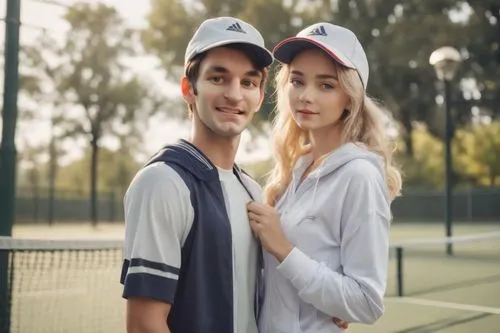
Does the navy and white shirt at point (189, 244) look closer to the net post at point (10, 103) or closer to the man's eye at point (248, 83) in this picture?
the man's eye at point (248, 83)

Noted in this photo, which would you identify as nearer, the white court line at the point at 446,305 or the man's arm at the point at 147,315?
the man's arm at the point at 147,315

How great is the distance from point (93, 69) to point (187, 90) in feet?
103

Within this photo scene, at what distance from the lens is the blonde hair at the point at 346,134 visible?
7.07 ft

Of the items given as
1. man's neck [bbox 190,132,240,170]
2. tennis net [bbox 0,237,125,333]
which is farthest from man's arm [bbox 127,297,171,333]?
tennis net [bbox 0,237,125,333]

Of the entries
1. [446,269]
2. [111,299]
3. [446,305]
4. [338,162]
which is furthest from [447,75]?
[338,162]

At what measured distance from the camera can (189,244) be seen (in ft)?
6.01

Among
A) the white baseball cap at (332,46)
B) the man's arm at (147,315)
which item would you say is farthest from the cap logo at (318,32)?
the man's arm at (147,315)

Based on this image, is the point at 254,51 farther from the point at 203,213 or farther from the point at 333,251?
the point at 333,251

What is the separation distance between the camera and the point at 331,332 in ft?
6.79

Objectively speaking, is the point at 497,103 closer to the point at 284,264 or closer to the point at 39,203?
the point at 39,203

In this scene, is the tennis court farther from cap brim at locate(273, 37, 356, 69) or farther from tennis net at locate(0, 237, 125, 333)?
cap brim at locate(273, 37, 356, 69)

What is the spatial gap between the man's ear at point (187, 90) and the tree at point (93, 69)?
30393 mm

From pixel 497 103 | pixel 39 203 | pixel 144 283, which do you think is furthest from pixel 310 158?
pixel 39 203

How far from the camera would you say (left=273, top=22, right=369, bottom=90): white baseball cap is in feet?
6.88
